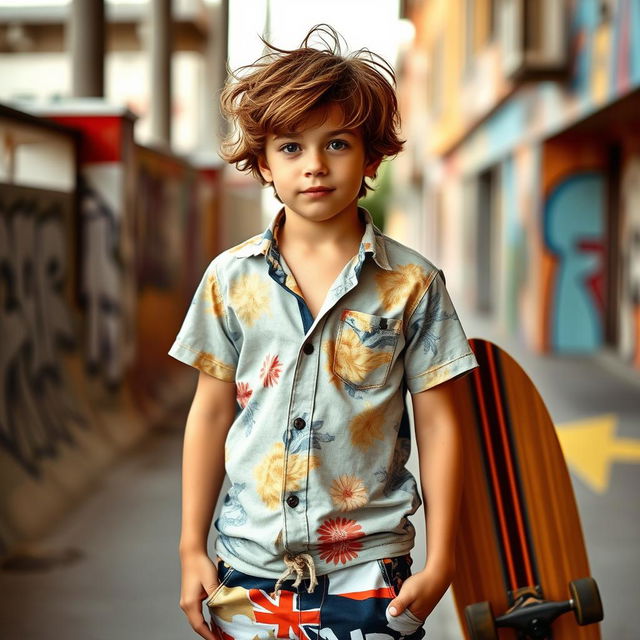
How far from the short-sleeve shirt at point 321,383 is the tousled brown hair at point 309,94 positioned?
7.3 inches

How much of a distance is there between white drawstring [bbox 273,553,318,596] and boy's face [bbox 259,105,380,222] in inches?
23.8

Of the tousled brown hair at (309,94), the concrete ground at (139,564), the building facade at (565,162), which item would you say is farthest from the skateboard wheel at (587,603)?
the building facade at (565,162)

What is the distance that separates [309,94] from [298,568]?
0.83m

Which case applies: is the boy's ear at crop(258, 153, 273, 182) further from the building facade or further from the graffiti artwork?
the building facade

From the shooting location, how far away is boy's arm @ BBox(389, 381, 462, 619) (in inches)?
72.6

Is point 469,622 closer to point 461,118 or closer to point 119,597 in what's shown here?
point 119,597

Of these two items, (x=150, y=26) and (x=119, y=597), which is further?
(x=150, y=26)

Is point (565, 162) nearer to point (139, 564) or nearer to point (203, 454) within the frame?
Answer: point (139, 564)

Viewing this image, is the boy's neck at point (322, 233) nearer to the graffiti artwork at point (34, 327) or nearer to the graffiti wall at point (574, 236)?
the graffiti artwork at point (34, 327)

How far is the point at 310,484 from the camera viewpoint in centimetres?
179

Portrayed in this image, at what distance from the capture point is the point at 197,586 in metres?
1.86

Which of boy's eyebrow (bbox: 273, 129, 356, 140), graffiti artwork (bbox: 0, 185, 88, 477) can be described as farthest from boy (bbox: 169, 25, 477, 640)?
graffiti artwork (bbox: 0, 185, 88, 477)

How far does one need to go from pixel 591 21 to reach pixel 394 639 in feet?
31.2

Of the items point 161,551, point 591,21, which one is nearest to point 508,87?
point 591,21
